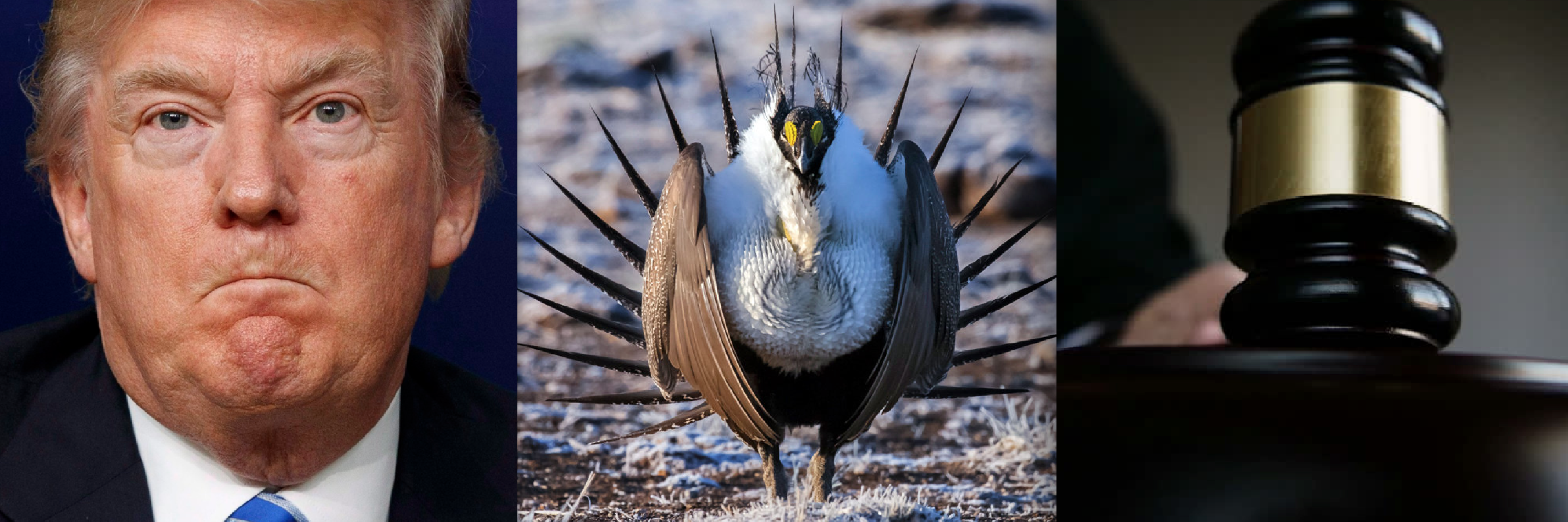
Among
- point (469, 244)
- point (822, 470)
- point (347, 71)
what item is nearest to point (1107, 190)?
point (822, 470)

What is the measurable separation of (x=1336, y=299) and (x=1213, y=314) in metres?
0.38

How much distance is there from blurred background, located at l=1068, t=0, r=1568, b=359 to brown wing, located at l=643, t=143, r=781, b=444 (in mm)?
700

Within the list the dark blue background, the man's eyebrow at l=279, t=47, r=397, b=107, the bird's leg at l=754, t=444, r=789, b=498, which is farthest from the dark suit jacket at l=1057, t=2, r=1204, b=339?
the man's eyebrow at l=279, t=47, r=397, b=107

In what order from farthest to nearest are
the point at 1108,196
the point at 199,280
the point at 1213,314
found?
1. the point at 1108,196
2. the point at 1213,314
3. the point at 199,280

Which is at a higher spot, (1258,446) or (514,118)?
(514,118)

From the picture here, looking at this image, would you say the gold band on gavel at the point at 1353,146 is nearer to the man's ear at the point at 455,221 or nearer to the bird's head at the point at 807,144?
the bird's head at the point at 807,144

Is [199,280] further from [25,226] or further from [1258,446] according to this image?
[1258,446]

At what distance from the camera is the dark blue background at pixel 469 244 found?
926 mm

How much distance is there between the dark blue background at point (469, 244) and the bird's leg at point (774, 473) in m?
0.25

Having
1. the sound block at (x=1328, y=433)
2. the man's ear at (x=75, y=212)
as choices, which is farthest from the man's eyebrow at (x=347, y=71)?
the sound block at (x=1328, y=433)

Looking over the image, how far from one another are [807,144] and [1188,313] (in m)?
0.48

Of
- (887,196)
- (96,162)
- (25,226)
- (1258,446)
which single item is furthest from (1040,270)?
(25,226)

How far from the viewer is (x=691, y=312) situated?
0.87 meters

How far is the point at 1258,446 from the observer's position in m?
0.68
